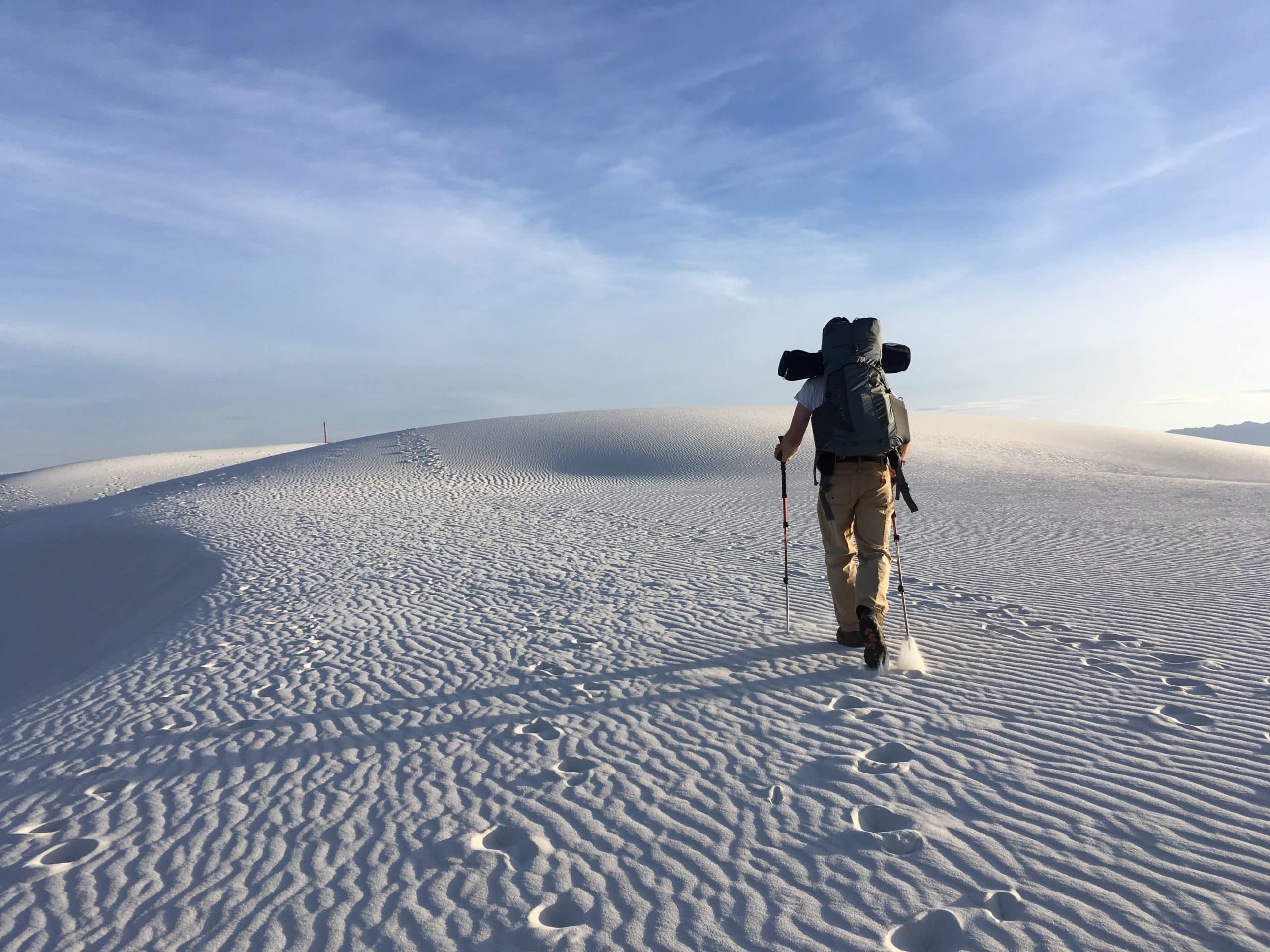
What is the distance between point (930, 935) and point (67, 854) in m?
3.71

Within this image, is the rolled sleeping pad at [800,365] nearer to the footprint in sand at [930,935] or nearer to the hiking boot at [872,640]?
the hiking boot at [872,640]

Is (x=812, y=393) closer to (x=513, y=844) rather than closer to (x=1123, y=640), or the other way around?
(x=1123, y=640)

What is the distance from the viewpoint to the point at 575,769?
13.0 ft

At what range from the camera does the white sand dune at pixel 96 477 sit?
26562mm

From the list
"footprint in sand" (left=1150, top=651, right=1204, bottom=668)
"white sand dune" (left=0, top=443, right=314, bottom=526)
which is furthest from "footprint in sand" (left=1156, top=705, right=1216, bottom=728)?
"white sand dune" (left=0, top=443, right=314, bottom=526)

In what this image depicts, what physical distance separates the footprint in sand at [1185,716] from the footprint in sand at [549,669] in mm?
3775

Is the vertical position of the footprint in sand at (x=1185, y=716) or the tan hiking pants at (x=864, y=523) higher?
the tan hiking pants at (x=864, y=523)

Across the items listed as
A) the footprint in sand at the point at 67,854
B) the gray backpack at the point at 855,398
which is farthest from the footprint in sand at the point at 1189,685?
the footprint in sand at the point at 67,854

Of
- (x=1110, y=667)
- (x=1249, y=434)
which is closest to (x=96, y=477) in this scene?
(x=1110, y=667)

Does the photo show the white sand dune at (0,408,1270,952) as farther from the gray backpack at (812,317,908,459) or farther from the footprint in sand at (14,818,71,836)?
the gray backpack at (812,317,908,459)

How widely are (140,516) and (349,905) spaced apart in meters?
14.3

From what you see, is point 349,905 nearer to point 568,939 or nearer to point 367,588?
point 568,939

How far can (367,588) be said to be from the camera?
28.4 ft

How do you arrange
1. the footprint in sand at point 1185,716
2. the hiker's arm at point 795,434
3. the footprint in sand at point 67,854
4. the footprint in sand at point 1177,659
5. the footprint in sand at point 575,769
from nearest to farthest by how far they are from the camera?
the footprint in sand at point 67,854
the footprint in sand at point 575,769
the footprint in sand at point 1185,716
the footprint in sand at point 1177,659
the hiker's arm at point 795,434
